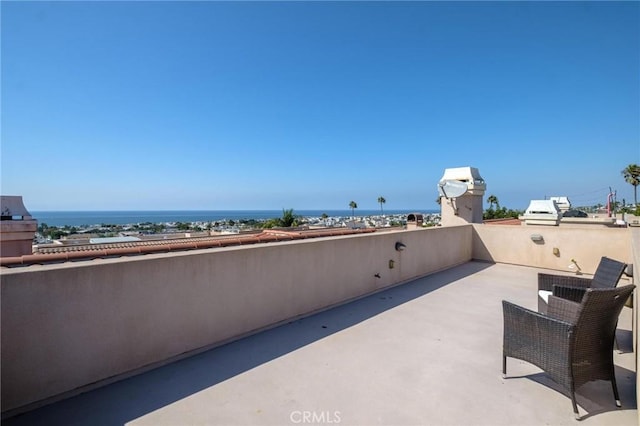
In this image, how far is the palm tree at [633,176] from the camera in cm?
2626

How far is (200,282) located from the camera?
10.4 feet

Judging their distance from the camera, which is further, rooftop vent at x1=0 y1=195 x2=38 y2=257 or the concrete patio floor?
rooftop vent at x1=0 y1=195 x2=38 y2=257

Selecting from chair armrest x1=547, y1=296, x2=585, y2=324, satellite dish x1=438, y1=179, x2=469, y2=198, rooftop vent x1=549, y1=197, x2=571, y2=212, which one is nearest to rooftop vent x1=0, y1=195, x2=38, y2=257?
chair armrest x1=547, y1=296, x2=585, y2=324

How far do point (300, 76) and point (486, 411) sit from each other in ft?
47.1

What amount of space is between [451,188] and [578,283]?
225 inches

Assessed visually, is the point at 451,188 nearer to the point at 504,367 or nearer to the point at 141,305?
the point at 504,367

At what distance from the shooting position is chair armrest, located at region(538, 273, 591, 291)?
12.2 ft

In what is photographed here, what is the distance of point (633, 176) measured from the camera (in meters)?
26.7

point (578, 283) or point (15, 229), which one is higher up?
point (15, 229)

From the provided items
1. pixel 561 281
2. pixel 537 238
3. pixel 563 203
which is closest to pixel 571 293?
pixel 561 281

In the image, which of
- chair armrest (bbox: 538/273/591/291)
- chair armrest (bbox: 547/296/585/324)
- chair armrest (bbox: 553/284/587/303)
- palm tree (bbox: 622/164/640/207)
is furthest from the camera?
palm tree (bbox: 622/164/640/207)

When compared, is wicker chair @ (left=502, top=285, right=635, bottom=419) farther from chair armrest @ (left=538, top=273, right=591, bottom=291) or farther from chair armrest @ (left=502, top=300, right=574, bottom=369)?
chair armrest @ (left=538, top=273, right=591, bottom=291)

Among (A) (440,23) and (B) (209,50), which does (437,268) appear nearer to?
(A) (440,23)

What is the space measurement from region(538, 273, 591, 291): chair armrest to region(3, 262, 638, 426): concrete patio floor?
29.5 inches
